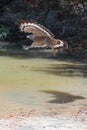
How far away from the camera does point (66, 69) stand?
1536cm

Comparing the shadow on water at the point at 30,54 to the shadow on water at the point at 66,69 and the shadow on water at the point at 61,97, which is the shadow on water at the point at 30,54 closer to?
the shadow on water at the point at 66,69

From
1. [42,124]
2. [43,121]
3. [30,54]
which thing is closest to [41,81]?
[43,121]

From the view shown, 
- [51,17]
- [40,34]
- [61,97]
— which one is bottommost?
[61,97]

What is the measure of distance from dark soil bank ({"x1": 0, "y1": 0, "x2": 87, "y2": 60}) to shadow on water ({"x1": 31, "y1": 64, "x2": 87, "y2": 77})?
4.29 m

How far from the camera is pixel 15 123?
7883 mm

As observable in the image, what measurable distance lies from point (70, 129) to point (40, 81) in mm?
5822

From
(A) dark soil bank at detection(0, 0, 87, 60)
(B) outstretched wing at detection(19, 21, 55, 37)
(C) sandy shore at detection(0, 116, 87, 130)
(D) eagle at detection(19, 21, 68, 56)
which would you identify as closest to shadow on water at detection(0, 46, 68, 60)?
Result: (A) dark soil bank at detection(0, 0, 87, 60)

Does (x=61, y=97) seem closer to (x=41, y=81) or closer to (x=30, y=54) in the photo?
(x=41, y=81)

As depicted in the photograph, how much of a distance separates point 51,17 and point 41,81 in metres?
10.9

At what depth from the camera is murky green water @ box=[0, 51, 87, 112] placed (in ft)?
35.9

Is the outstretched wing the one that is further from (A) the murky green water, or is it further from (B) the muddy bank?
(A) the murky green water

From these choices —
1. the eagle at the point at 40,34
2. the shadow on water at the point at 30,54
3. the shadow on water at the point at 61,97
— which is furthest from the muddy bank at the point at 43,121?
the shadow on water at the point at 30,54

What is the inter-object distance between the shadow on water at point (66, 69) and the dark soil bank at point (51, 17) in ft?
14.1

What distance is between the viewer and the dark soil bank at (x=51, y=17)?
22.0m
